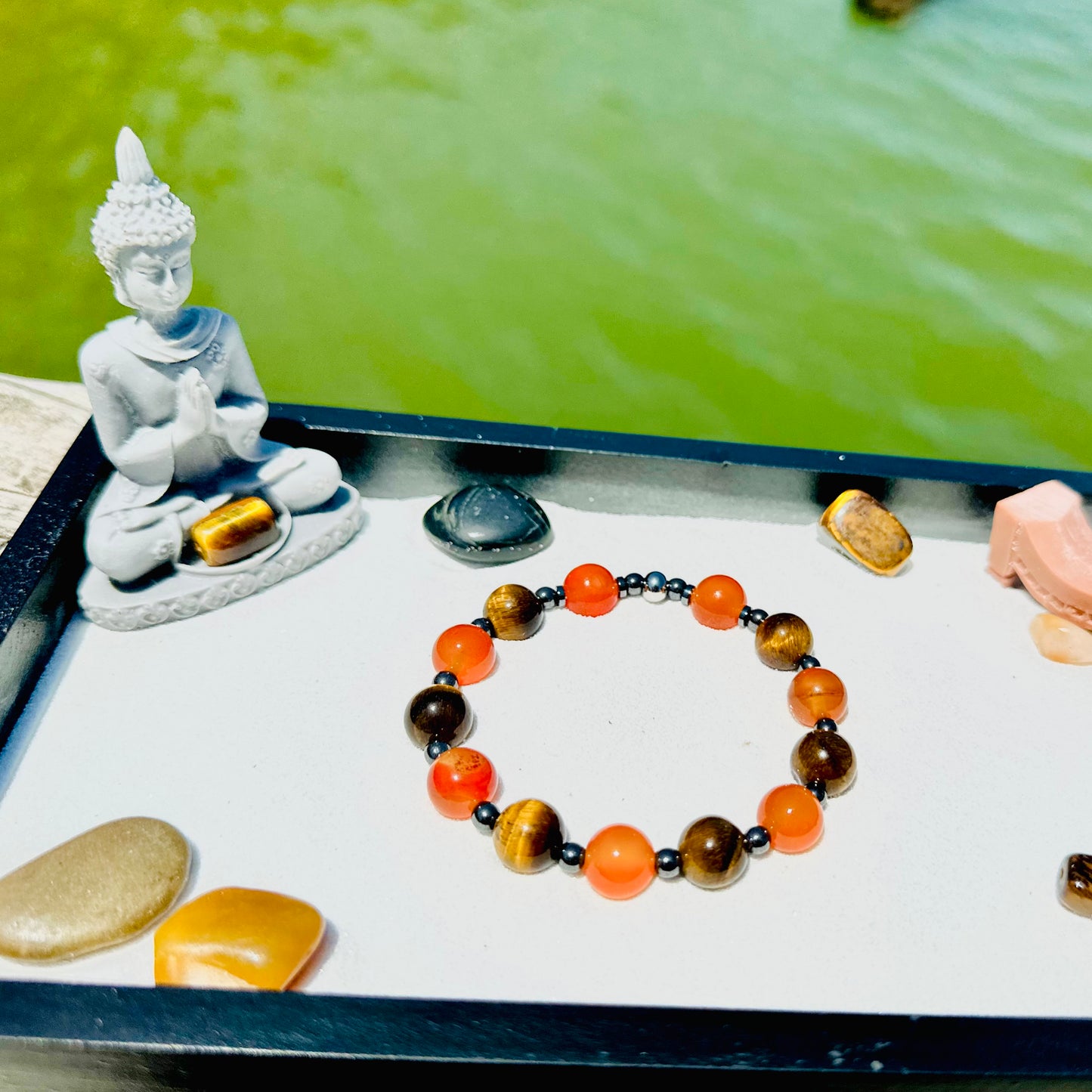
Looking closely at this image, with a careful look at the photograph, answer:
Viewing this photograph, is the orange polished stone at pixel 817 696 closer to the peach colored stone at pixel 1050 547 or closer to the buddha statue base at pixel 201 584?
the peach colored stone at pixel 1050 547

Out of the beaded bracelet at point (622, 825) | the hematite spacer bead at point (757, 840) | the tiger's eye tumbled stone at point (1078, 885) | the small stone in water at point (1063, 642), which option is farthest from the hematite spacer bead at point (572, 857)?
the small stone in water at point (1063, 642)

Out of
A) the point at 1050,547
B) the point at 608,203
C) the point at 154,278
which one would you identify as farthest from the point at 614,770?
the point at 608,203

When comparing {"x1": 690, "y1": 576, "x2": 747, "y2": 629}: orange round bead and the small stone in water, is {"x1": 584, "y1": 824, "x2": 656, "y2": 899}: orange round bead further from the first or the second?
the small stone in water

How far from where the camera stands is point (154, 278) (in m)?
1.67

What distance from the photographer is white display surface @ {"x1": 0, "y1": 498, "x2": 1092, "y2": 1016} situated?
146 cm

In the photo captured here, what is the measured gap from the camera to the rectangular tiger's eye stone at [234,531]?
186 cm

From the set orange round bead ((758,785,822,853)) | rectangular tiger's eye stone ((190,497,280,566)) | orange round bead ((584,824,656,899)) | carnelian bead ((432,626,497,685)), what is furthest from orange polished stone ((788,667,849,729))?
rectangular tiger's eye stone ((190,497,280,566))

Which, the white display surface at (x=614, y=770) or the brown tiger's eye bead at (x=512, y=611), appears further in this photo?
the brown tiger's eye bead at (x=512, y=611)

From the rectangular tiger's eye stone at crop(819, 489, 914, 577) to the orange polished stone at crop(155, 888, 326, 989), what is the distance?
1.21 metres

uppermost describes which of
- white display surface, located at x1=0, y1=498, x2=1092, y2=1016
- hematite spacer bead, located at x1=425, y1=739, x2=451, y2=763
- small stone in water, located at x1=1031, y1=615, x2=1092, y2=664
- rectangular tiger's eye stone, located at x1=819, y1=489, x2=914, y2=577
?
rectangular tiger's eye stone, located at x1=819, y1=489, x2=914, y2=577

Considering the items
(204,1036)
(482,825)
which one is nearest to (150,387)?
(482,825)

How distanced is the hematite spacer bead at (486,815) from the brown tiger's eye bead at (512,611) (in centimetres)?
40

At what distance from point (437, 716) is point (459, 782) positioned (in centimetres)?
14

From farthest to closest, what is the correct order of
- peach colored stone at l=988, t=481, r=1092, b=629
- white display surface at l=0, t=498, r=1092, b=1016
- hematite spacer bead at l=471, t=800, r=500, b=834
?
peach colored stone at l=988, t=481, r=1092, b=629 < hematite spacer bead at l=471, t=800, r=500, b=834 < white display surface at l=0, t=498, r=1092, b=1016
